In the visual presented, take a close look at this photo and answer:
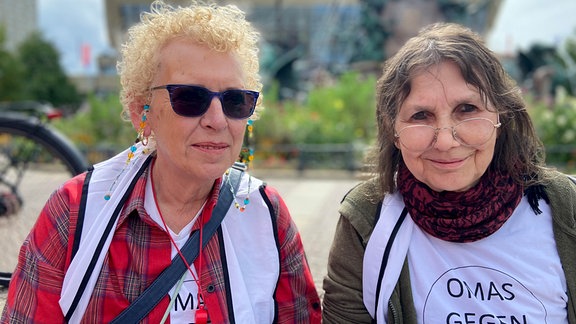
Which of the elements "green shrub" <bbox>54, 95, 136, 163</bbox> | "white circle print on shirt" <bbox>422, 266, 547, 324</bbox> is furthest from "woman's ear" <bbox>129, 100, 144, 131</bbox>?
"green shrub" <bbox>54, 95, 136, 163</bbox>

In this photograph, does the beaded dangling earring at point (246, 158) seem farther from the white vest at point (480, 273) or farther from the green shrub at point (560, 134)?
the green shrub at point (560, 134)

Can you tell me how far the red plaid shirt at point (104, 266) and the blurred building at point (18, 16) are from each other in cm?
6970

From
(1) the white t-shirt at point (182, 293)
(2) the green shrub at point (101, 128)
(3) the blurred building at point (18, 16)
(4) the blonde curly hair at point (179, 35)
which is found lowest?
(1) the white t-shirt at point (182, 293)

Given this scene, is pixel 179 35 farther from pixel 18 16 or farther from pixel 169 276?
pixel 18 16

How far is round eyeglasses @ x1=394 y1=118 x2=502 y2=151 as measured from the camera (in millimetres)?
1856

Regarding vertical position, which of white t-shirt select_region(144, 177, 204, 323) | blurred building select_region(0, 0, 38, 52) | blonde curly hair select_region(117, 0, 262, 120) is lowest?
white t-shirt select_region(144, 177, 204, 323)

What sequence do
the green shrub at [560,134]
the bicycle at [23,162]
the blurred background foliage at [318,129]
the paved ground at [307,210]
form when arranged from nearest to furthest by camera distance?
the bicycle at [23,162], the paved ground at [307,210], the green shrub at [560,134], the blurred background foliage at [318,129]

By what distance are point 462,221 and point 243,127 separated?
811 mm

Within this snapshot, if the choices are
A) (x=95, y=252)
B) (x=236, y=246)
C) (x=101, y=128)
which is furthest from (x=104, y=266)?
(x=101, y=128)

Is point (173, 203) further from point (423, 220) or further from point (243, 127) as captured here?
point (423, 220)

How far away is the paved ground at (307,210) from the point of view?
12.5ft

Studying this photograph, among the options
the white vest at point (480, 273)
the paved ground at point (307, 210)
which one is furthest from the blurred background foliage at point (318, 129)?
the white vest at point (480, 273)

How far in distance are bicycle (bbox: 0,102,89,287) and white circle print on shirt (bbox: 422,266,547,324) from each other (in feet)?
6.69

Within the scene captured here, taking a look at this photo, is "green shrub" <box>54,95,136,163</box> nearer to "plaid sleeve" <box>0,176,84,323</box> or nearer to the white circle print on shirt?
"plaid sleeve" <box>0,176,84,323</box>
